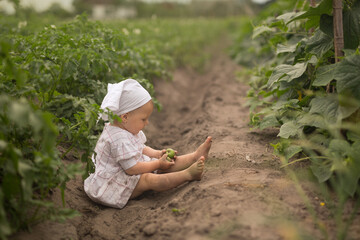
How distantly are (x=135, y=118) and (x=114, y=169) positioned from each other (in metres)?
0.42

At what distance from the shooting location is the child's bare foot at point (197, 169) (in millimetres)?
2502

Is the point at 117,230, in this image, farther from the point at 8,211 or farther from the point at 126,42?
the point at 126,42

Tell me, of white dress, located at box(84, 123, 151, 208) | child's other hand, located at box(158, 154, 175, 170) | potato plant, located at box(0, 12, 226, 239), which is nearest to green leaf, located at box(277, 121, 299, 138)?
child's other hand, located at box(158, 154, 175, 170)

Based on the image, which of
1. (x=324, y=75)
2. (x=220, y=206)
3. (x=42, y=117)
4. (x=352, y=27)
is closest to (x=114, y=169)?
(x=220, y=206)

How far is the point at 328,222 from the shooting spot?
1.95m

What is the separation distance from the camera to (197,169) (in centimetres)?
251

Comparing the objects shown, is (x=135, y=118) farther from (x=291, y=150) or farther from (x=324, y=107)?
(x=324, y=107)

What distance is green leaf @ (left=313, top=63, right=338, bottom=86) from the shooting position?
2.58m

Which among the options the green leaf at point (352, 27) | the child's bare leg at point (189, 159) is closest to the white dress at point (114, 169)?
the child's bare leg at point (189, 159)

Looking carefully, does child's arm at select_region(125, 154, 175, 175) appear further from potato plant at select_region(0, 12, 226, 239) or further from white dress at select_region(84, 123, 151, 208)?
potato plant at select_region(0, 12, 226, 239)

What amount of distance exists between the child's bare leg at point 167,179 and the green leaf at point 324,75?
1045 millimetres

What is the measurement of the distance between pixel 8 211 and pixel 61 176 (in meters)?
0.33

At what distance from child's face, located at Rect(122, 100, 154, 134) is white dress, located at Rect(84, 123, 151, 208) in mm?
47

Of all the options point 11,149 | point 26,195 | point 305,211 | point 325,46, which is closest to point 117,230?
point 26,195
